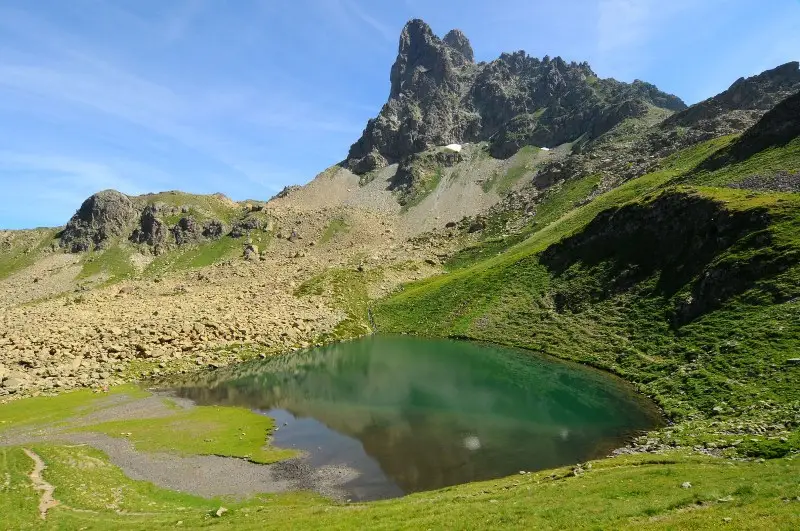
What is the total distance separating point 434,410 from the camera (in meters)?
54.9

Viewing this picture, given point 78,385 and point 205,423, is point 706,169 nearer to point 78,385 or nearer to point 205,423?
point 205,423

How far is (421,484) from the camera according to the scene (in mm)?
35781

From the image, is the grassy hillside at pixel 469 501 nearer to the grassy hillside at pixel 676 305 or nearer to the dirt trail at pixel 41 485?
the dirt trail at pixel 41 485

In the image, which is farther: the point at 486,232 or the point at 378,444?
the point at 486,232

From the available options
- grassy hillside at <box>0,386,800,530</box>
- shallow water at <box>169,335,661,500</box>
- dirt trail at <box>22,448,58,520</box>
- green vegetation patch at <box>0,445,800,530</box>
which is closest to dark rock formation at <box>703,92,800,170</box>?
shallow water at <box>169,335,661,500</box>

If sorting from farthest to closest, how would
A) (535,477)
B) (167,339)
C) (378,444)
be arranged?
(167,339) → (378,444) → (535,477)

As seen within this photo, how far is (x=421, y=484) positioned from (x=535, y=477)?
29.2 ft

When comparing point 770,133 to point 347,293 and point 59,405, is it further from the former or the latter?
point 59,405

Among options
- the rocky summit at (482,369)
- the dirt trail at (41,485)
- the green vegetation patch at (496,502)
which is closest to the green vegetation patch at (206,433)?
the rocky summit at (482,369)

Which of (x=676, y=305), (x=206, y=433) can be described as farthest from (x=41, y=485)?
(x=676, y=305)

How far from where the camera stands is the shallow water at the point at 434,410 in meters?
39.2

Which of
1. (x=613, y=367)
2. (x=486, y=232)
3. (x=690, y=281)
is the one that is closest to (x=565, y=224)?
(x=486, y=232)

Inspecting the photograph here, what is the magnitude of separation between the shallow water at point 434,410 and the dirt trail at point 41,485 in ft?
63.0

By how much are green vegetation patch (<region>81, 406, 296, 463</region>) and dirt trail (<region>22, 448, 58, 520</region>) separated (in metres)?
8.96
